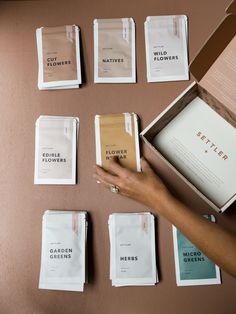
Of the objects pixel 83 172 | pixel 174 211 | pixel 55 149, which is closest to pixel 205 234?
pixel 174 211

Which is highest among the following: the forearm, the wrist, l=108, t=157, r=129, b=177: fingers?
l=108, t=157, r=129, b=177: fingers

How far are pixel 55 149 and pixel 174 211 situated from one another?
0.50 m

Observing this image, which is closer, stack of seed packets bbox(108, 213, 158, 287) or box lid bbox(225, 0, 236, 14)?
box lid bbox(225, 0, 236, 14)

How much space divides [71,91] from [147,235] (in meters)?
0.61

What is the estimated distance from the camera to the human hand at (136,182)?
1.04 m

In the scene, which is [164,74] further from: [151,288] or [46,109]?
[151,288]

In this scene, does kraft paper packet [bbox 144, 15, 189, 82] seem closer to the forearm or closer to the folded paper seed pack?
the folded paper seed pack

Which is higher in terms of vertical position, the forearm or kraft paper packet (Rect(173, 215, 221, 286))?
the forearm

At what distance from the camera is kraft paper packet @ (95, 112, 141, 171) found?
1187 millimetres

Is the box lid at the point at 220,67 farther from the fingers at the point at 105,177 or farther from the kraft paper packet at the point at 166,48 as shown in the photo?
the fingers at the point at 105,177

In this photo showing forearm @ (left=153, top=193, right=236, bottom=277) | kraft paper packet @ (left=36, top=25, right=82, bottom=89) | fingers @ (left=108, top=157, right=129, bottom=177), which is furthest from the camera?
kraft paper packet @ (left=36, top=25, right=82, bottom=89)

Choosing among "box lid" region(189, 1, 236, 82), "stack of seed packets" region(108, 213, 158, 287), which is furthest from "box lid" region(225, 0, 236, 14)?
"stack of seed packets" region(108, 213, 158, 287)

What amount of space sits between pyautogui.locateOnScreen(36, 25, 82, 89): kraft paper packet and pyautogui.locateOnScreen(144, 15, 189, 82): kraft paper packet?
0.89ft

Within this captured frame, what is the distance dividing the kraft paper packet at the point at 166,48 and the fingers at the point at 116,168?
1.10 ft
